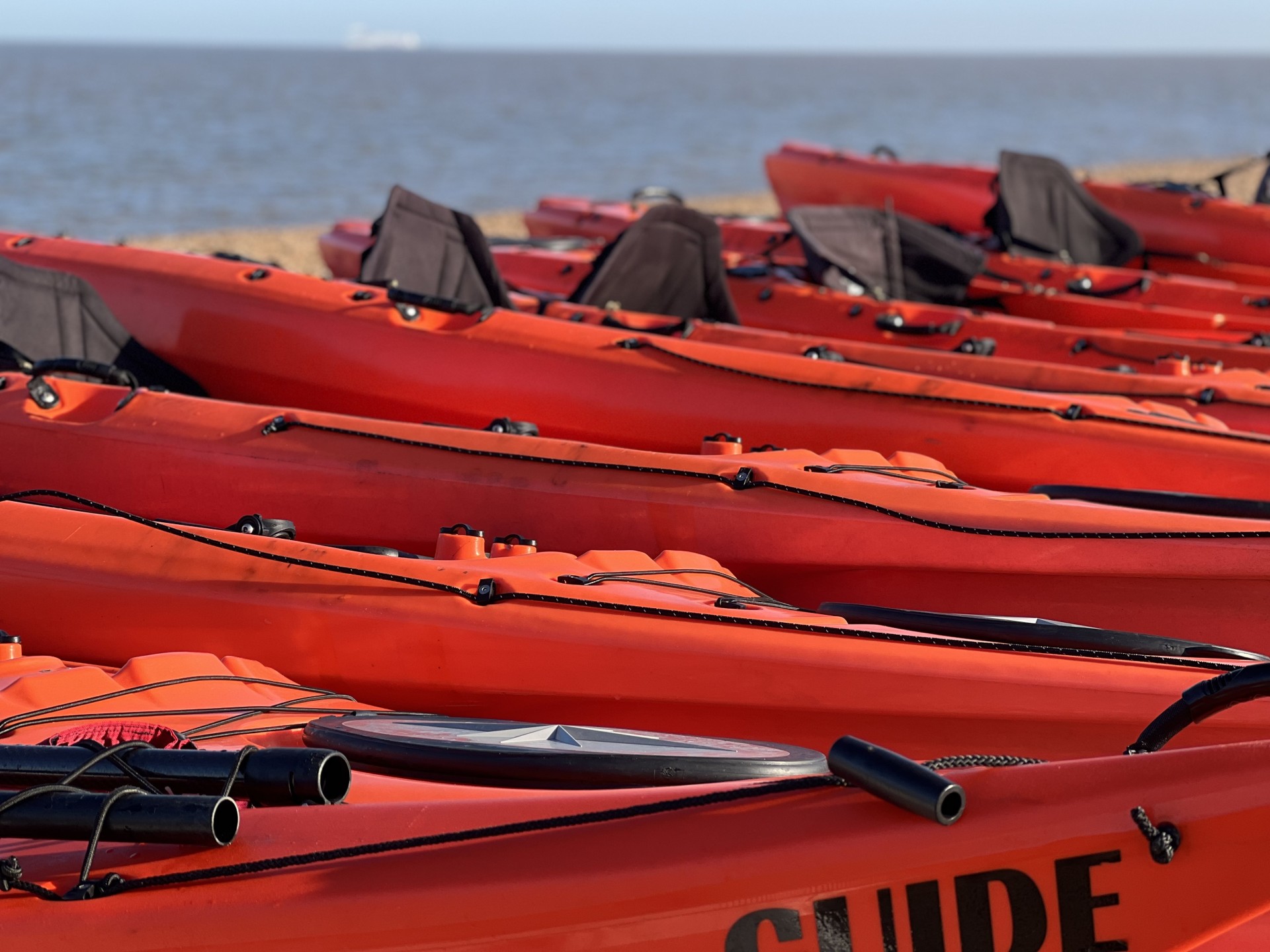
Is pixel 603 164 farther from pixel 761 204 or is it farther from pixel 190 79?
pixel 190 79

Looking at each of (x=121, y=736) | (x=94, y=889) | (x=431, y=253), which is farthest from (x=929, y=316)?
(x=94, y=889)

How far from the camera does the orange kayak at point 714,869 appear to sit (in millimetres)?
1712

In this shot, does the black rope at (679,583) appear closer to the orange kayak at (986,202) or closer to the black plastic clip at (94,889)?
the black plastic clip at (94,889)

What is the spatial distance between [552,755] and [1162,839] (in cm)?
99

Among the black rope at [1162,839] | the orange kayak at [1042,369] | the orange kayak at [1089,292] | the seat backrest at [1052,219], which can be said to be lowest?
the black rope at [1162,839]

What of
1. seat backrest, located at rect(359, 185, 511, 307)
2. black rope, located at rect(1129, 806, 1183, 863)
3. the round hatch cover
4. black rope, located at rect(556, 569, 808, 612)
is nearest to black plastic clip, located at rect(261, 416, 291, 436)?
black rope, located at rect(556, 569, 808, 612)

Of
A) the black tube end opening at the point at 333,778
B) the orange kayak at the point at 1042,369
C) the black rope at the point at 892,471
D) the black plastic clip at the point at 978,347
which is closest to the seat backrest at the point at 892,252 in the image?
the orange kayak at the point at 1042,369

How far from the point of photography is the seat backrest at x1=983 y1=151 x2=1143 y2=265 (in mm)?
7207

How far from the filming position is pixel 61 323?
4.52 metres

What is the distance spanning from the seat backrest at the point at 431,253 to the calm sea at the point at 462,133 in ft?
37.1

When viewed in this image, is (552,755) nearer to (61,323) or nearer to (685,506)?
(685,506)

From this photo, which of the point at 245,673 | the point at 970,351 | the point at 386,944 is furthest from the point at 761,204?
the point at 386,944

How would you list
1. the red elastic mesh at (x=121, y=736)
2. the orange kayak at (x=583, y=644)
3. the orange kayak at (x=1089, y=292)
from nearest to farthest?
the red elastic mesh at (x=121, y=736), the orange kayak at (x=583, y=644), the orange kayak at (x=1089, y=292)

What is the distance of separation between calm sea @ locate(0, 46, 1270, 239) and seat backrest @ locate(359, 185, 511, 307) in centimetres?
1131
